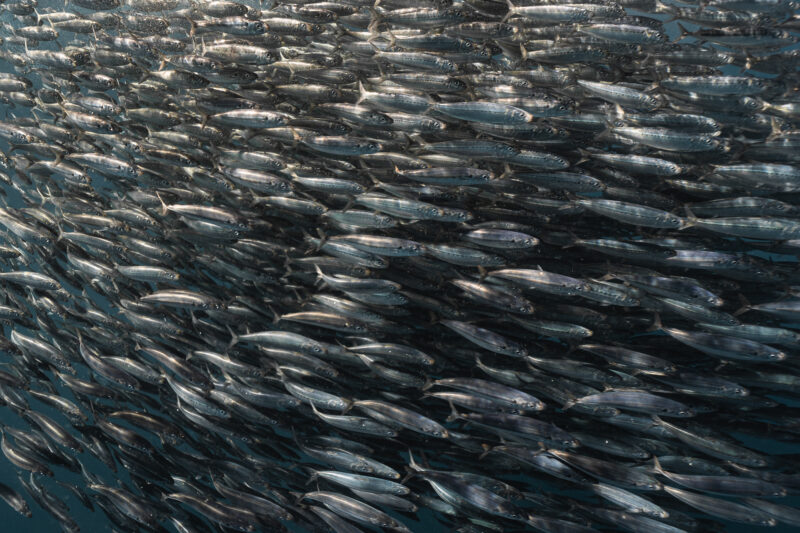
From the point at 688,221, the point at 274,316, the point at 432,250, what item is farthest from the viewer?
the point at 274,316

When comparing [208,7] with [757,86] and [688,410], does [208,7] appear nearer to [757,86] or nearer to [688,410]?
[757,86]

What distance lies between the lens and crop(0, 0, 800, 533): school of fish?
3980 mm

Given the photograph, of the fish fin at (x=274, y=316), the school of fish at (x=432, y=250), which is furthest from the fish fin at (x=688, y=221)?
the fish fin at (x=274, y=316)

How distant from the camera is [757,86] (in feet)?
12.1

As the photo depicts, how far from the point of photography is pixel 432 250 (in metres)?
4.20

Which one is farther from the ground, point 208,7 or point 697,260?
point 208,7

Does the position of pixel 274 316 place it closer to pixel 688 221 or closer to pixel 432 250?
pixel 432 250

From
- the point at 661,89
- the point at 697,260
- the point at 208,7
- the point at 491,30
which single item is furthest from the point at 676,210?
the point at 208,7

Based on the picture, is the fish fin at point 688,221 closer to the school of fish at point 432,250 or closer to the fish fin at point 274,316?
the school of fish at point 432,250

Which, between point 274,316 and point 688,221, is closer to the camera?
point 688,221

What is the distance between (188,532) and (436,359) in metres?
3.24

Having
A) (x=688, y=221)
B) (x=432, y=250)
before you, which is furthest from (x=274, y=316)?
(x=688, y=221)

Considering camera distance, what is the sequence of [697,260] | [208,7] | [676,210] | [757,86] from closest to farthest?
[757,86]
[697,260]
[676,210]
[208,7]

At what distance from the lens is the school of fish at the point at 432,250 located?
3980 millimetres
